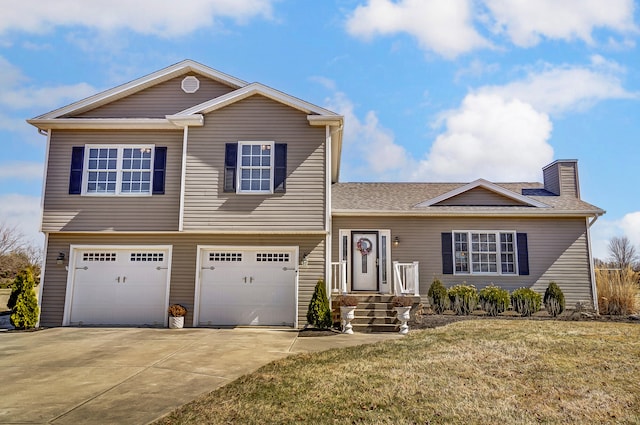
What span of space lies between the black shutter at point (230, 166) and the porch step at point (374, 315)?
4.18 meters

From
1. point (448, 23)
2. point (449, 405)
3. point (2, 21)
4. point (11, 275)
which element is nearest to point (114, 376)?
point (449, 405)

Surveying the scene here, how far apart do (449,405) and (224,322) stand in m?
7.64

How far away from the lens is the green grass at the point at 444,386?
4740mm

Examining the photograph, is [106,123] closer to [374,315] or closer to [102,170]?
[102,170]

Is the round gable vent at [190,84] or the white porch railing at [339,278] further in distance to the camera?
the round gable vent at [190,84]

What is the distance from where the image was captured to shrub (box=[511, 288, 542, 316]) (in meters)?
12.9

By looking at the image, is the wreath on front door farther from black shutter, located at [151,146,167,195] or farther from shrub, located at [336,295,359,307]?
black shutter, located at [151,146,167,195]

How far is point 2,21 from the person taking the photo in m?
10.9

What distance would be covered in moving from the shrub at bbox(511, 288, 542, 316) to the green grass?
4.50m

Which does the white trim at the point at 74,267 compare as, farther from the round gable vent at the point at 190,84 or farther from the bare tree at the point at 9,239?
the bare tree at the point at 9,239

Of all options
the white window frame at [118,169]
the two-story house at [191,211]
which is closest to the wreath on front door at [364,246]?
the two-story house at [191,211]

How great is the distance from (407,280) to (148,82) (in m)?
9.74

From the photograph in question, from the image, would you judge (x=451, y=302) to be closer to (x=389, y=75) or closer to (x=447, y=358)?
(x=447, y=358)

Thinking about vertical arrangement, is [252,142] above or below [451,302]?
above
